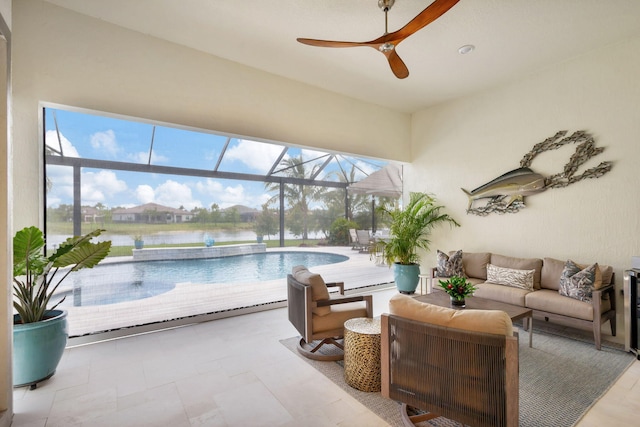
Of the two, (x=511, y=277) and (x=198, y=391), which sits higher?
(x=511, y=277)

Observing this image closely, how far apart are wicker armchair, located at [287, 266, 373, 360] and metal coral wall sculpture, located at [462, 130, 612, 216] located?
10.3ft

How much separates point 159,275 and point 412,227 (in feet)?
13.8

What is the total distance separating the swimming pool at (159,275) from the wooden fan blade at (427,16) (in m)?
3.54

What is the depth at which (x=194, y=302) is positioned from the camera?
13.6ft

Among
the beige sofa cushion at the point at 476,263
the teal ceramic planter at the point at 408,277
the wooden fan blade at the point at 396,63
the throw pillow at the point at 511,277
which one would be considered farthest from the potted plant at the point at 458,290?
the teal ceramic planter at the point at 408,277

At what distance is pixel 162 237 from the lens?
397 centimetres

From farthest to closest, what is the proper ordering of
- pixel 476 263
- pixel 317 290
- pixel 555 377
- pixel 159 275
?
pixel 476 263, pixel 159 275, pixel 317 290, pixel 555 377

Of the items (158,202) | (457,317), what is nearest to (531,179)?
(457,317)

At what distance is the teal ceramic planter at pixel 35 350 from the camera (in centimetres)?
245

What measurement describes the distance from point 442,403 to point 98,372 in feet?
9.57

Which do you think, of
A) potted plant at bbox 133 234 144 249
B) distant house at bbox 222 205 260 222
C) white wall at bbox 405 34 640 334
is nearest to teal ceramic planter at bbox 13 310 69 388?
potted plant at bbox 133 234 144 249

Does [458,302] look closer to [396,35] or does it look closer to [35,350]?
[396,35]

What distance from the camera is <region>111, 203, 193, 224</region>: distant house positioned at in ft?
12.2

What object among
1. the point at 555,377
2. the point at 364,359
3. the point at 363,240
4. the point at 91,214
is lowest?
the point at 555,377
